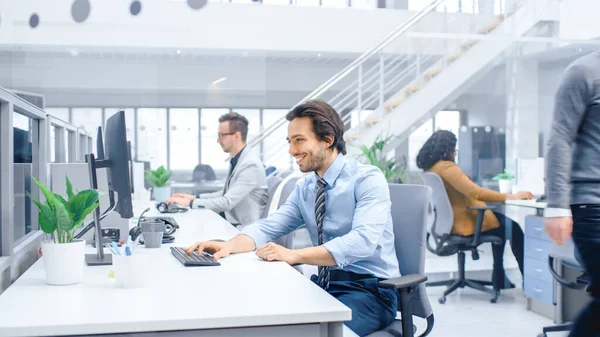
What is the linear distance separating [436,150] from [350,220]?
96.6 inches

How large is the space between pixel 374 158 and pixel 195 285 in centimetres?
344

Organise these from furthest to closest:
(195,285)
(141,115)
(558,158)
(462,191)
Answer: (141,115), (462,191), (558,158), (195,285)

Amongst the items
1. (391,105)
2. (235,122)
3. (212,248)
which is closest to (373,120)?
(391,105)

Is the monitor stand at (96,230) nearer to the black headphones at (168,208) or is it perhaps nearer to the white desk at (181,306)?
the white desk at (181,306)

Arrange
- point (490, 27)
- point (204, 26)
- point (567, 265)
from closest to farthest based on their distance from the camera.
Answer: point (567, 265), point (490, 27), point (204, 26)

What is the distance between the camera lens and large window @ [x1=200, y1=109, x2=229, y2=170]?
7.04 meters

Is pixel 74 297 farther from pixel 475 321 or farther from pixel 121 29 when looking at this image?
pixel 121 29

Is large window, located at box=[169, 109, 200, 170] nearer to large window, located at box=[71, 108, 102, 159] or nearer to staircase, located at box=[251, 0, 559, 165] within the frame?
large window, located at box=[71, 108, 102, 159]

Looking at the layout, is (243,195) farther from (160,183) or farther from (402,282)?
(402,282)

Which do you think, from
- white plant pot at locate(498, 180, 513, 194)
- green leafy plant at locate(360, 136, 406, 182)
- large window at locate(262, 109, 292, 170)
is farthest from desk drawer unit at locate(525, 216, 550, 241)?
large window at locate(262, 109, 292, 170)

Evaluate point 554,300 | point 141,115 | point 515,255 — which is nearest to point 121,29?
point 141,115

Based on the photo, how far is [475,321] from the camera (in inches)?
136

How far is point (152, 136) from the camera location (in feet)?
22.6

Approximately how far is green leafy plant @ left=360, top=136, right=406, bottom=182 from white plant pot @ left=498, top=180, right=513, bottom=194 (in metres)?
0.82
